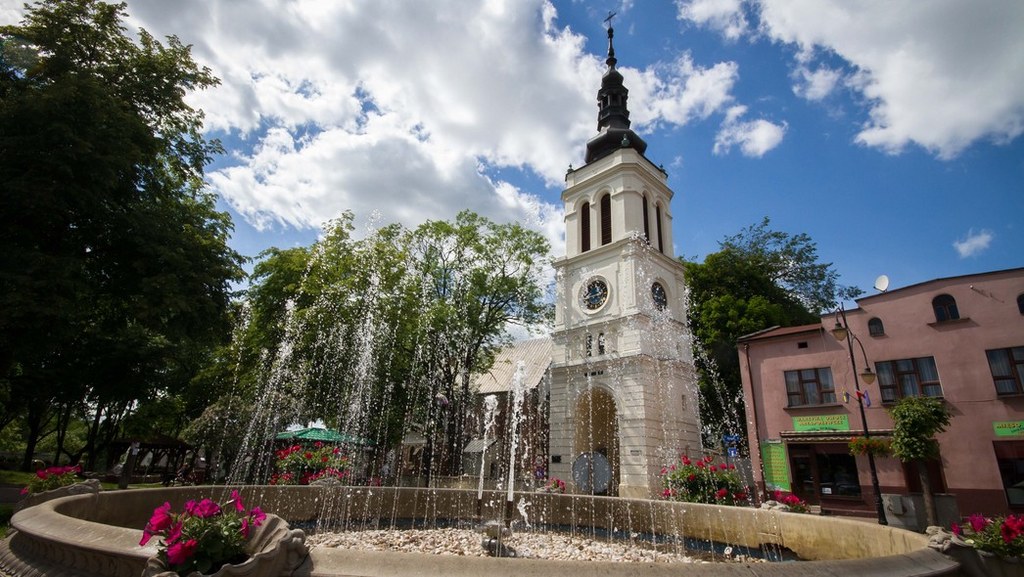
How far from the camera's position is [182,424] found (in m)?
41.5

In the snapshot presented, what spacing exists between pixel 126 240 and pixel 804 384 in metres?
26.6

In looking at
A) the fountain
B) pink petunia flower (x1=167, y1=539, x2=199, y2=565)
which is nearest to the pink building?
the fountain

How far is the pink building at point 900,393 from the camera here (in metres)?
17.2

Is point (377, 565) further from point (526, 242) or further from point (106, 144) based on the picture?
point (526, 242)

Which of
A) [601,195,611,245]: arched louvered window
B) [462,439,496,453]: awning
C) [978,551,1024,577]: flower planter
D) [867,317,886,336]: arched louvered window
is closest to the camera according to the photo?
[978,551,1024,577]: flower planter

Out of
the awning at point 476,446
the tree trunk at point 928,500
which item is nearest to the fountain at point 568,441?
the awning at point 476,446

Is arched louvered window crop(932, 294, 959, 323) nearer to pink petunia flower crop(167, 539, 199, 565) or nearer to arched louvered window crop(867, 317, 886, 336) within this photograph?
arched louvered window crop(867, 317, 886, 336)

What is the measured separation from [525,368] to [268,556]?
133 ft

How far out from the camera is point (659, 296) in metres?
30.4

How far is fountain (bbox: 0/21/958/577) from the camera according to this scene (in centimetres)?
411

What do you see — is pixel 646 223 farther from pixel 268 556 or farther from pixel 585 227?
pixel 268 556

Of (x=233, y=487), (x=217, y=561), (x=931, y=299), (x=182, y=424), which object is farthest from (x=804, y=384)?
(x=182, y=424)

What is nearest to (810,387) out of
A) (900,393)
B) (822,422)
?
(822,422)

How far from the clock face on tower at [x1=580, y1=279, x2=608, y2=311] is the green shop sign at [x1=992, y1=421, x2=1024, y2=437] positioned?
695 inches
